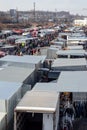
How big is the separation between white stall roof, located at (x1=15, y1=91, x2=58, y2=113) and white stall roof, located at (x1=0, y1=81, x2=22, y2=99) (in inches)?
17.1

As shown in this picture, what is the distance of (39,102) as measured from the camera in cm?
781

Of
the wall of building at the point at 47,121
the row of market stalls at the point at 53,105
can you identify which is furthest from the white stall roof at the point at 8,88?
the wall of building at the point at 47,121

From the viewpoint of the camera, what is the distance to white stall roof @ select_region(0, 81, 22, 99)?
8.17 m

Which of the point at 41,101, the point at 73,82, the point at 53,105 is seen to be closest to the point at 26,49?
the point at 73,82

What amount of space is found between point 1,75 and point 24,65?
249 cm

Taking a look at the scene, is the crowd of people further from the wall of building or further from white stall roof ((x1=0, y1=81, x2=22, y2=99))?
the wall of building

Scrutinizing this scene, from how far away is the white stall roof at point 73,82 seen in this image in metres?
9.27

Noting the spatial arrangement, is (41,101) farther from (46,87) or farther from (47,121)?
(46,87)

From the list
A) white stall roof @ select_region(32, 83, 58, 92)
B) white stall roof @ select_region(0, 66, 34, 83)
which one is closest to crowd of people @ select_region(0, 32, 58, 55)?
white stall roof @ select_region(0, 66, 34, 83)

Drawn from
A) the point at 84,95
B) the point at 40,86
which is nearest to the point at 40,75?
the point at 40,86

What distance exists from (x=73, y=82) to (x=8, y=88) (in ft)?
7.20

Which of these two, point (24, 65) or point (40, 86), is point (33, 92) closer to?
point (40, 86)

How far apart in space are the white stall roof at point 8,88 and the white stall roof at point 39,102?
433 millimetres

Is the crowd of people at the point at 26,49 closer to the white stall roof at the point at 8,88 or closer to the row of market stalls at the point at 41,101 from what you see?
the row of market stalls at the point at 41,101
